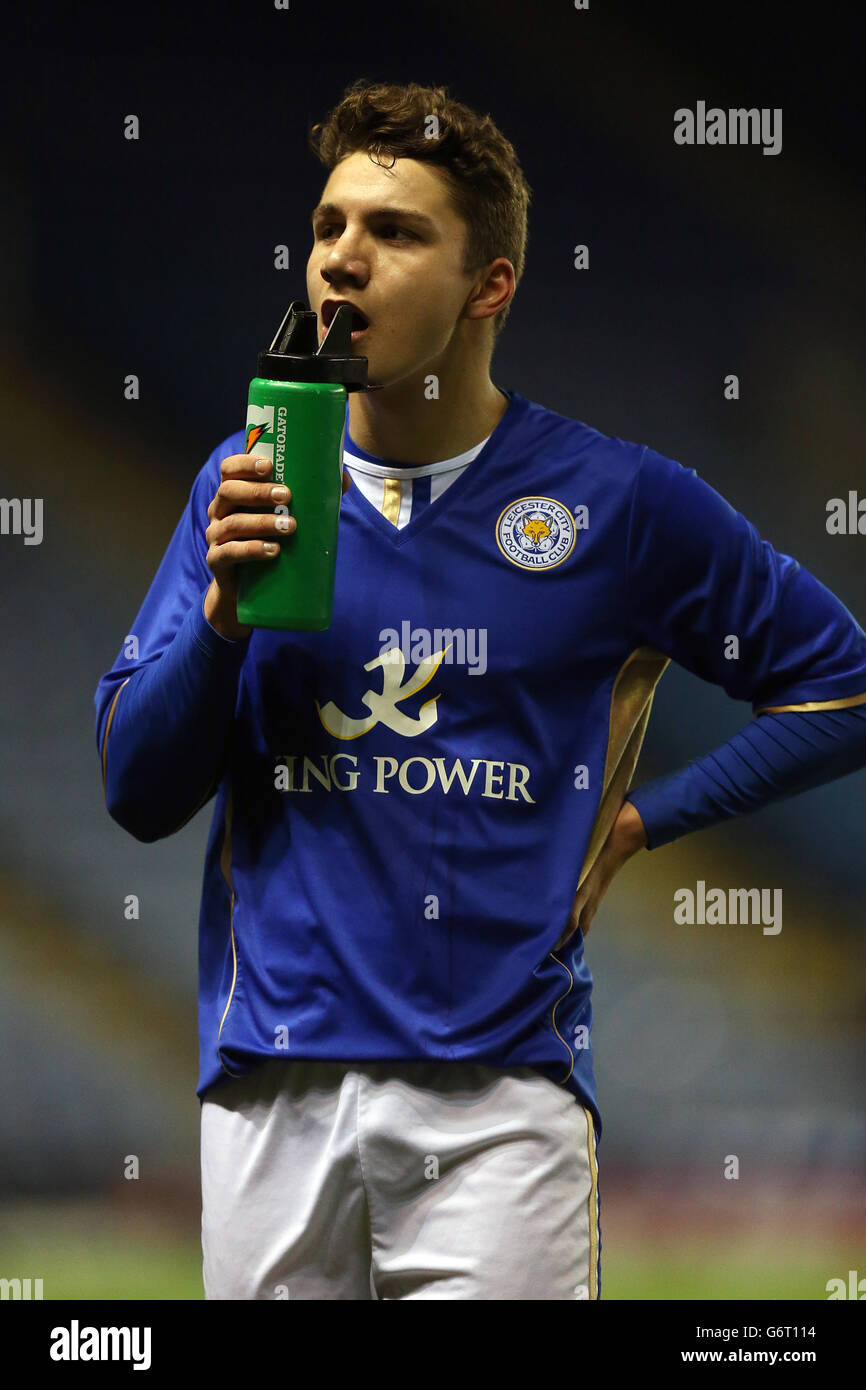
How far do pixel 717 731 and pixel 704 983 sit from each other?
17.4 inches

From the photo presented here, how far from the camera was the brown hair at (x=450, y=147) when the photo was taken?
177cm

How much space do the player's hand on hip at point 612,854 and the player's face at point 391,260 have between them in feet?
1.80

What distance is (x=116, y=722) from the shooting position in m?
1.74

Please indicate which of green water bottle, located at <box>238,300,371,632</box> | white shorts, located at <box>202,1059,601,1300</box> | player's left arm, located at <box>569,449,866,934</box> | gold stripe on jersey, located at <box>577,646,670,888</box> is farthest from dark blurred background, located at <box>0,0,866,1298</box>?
green water bottle, located at <box>238,300,371,632</box>

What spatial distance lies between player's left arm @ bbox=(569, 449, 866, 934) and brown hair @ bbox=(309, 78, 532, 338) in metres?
0.30

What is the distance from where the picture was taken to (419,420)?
1815 mm

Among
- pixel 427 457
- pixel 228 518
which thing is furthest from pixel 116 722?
pixel 427 457

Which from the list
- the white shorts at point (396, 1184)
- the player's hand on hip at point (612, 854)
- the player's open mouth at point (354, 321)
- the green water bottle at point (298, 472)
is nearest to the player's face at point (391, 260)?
the player's open mouth at point (354, 321)

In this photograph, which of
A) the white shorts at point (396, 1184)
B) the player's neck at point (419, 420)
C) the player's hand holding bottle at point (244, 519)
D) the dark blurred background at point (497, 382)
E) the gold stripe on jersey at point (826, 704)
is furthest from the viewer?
the dark blurred background at point (497, 382)

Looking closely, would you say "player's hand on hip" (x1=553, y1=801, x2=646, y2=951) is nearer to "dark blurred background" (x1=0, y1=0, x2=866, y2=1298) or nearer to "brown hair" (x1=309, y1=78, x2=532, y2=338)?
"brown hair" (x1=309, y1=78, x2=532, y2=338)

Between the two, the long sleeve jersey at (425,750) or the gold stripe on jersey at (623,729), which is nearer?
the long sleeve jersey at (425,750)

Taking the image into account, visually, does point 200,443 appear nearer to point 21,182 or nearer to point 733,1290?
point 21,182

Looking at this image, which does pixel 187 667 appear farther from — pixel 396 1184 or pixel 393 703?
pixel 396 1184

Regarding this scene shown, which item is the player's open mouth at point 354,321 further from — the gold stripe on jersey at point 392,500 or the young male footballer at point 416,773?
the gold stripe on jersey at point 392,500
